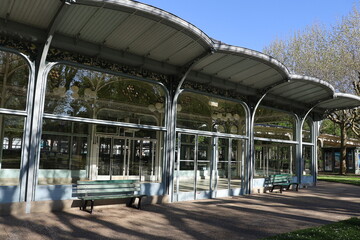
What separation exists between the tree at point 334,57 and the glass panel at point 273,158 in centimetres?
1103

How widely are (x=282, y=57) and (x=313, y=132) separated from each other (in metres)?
12.5

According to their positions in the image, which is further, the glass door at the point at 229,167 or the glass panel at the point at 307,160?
the glass panel at the point at 307,160

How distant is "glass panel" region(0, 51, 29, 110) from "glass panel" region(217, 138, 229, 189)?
662 centimetres

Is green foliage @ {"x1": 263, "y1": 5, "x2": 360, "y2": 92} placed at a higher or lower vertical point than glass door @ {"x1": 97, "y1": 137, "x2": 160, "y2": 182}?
higher

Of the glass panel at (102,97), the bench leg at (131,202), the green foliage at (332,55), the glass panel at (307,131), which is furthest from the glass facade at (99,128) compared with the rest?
the green foliage at (332,55)

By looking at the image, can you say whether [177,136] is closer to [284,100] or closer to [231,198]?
[231,198]

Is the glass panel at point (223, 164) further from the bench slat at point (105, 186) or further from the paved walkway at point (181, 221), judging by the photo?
the bench slat at point (105, 186)

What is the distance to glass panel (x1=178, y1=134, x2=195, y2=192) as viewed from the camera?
32.4 feet

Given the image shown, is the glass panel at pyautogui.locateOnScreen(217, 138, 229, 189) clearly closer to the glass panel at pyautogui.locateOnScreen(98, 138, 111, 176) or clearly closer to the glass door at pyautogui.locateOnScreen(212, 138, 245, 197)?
the glass door at pyautogui.locateOnScreen(212, 138, 245, 197)

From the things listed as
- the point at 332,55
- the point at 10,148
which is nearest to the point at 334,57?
the point at 332,55

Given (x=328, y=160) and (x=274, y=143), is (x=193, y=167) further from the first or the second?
(x=328, y=160)

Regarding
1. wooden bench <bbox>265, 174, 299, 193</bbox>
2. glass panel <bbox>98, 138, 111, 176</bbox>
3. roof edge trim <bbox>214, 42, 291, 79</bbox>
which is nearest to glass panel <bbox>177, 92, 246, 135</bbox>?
roof edge trim <bbox>214, 42, 291, 79</bbox>

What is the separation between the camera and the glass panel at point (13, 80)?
716 cm

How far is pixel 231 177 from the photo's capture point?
1138 centimetres
